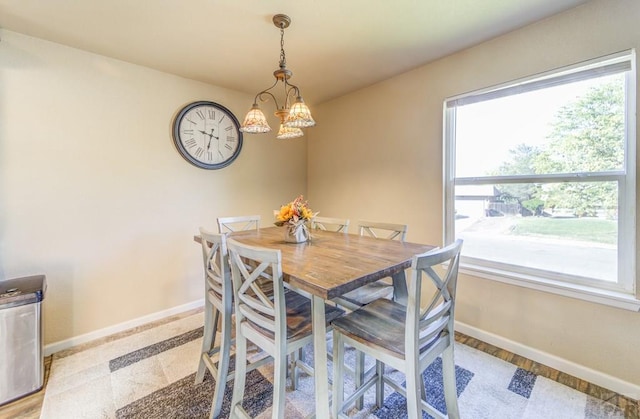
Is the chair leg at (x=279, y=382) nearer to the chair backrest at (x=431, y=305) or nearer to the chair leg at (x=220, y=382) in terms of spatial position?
the chair leg at (x=220, y=382)

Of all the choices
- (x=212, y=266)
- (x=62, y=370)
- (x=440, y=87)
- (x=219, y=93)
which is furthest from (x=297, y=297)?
→ (x=219, y=93)

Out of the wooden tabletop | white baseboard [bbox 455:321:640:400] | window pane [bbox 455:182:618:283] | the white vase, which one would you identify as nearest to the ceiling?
window pane [bbox 455:182:618:283]

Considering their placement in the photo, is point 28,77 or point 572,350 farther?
point 28,77

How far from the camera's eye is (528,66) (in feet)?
6.46

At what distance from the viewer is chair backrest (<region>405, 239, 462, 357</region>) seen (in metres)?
1.04

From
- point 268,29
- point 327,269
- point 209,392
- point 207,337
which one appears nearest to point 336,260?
point 327,269

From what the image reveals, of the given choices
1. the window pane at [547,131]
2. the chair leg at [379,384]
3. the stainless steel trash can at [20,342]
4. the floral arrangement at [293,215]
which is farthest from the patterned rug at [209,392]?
the window pane at [547,131]

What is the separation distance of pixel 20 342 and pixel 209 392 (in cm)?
123

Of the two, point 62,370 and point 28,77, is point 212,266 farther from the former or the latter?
point 28,77

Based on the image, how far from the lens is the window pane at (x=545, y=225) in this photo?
1752mm

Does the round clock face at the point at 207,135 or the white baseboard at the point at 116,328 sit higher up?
the round clock face at the point at 207,135

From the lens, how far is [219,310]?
1.65 m

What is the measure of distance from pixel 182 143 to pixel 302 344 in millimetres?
2417

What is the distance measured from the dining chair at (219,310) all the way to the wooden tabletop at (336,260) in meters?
0.34
